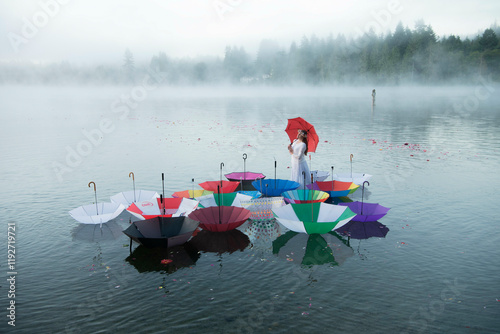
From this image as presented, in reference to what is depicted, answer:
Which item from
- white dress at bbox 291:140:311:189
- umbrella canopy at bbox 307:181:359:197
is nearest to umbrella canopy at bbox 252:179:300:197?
white dress at bbox 291:140:311:189

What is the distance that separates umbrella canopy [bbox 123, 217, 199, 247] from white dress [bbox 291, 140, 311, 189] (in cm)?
622

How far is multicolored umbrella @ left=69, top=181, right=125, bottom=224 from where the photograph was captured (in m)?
14.9

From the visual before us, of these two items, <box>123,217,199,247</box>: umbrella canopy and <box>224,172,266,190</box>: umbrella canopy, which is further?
<box>224,172,266,190</box>: umbrella canopy

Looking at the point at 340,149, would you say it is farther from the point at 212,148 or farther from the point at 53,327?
the point at 53,327

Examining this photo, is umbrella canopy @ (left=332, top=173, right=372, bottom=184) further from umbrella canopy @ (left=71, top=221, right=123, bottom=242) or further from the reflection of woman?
umbrella canopy @ (left=71, top=221, right=123, bottom=242)

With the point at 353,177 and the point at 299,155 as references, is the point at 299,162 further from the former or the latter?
the point at 353,177

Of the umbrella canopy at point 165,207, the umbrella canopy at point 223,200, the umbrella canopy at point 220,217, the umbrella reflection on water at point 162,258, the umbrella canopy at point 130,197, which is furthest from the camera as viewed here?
the umbrella canopy at point 130,197

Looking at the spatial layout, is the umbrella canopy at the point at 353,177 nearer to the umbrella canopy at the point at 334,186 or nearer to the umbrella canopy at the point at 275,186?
the umbrella canopy at the point at 334,186

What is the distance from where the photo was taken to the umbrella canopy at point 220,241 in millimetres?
13438

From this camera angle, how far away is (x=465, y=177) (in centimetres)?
2228

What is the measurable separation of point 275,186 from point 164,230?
6138 millimetres

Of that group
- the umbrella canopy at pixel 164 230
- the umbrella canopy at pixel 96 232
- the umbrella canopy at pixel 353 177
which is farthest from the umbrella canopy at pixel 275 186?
the umbrella canopy at pixel 96 232

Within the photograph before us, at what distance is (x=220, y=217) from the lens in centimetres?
1437

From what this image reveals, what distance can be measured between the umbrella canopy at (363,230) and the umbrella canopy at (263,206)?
2487 mm
